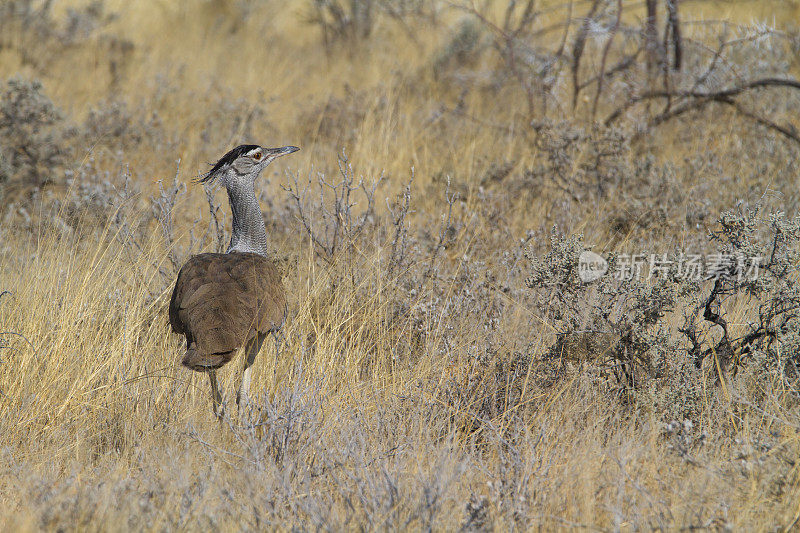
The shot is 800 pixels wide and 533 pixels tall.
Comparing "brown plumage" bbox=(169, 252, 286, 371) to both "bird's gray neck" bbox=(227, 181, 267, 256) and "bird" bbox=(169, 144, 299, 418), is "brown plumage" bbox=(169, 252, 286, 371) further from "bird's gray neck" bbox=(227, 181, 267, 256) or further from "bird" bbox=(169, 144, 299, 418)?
"bird's gray neck" bbox=(227, 181, 267, 256)

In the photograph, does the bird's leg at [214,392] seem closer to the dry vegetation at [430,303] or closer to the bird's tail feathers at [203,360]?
the dry vegetation at [430,303]

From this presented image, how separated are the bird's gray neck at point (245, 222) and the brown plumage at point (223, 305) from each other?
0.25m

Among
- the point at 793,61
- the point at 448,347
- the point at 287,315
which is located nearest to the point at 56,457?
the point at 287,315

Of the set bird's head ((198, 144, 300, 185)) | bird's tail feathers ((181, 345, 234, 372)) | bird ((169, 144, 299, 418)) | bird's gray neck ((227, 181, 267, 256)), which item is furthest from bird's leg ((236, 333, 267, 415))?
bird's head ((198, 144, 300, 185))

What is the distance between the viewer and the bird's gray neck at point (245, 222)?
14.4 feet

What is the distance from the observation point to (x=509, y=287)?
4672 mm

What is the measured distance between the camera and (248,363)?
12.6 feet

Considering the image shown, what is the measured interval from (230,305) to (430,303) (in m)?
1.16

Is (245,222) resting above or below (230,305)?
above

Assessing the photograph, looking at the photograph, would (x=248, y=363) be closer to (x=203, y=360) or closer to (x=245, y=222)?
(x=203, y=360)

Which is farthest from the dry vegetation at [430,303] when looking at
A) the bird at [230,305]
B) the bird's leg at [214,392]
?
the bird at [230,305]

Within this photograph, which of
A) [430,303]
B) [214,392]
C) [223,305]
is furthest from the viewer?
[430,303]

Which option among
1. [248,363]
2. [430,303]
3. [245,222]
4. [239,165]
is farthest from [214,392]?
[239,165]

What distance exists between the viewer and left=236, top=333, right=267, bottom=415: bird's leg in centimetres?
369
